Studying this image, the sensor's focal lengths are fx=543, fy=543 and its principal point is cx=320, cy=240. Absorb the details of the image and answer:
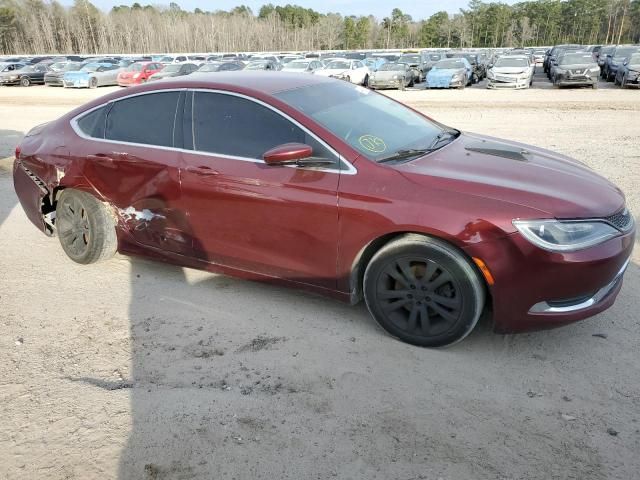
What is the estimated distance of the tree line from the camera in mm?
96500

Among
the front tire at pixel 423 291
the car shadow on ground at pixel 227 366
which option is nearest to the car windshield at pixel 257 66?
the car shadow on ground at pixel 227 366

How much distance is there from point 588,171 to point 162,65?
31.5 metres

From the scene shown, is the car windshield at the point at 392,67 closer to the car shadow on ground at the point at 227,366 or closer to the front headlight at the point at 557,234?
the car shadow on ground at the point at 227,366

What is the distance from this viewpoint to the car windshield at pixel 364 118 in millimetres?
3721

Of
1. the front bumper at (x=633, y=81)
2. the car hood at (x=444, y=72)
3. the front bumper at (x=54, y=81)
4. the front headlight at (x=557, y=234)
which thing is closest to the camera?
the front headlight at (x=557, y=234)

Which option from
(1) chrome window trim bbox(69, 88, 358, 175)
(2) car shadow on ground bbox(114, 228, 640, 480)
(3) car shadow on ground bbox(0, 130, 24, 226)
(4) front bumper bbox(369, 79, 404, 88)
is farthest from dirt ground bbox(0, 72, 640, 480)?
(4) front bumper bbox(369, 79, 404, 88)

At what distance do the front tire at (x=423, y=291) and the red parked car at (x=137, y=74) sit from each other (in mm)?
28073

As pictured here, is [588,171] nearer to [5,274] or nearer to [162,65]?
[5,274]

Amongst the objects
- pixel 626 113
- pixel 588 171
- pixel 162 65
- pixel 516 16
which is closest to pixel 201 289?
pixel 588 171

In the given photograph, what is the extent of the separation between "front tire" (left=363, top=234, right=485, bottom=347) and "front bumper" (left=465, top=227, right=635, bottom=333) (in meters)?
0.13

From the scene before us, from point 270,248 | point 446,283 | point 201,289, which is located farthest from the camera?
point 201,289

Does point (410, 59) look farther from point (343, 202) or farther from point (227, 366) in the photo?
point (227, 366)

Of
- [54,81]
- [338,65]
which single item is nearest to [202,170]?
[338,65]

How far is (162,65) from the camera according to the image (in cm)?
3172
